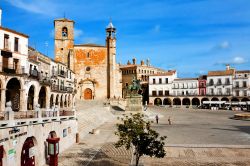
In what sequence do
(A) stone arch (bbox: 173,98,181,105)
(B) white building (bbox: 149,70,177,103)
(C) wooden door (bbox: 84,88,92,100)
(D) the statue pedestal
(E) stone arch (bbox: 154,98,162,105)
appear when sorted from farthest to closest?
(E) stone arch (bbox: 154,98,162,105) < (B) white building (bbox: 149,70,177,103) < (A) stone arch (bbox: 173,98,181,105) < (C) wooden door (bbox: 84,88,92,100) < (D) the statue pedestal

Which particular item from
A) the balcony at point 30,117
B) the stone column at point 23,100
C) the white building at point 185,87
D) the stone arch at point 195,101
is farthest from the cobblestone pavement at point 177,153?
the stone arch at point 195,101

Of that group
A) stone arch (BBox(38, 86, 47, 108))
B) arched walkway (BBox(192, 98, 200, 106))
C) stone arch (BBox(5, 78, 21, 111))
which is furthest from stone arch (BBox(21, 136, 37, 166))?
arched walkway (BBox(192, 98, 200, 106))

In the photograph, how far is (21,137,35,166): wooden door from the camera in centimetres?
1382

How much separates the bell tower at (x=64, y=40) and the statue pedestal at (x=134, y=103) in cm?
1941

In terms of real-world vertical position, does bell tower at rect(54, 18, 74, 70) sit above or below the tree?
above

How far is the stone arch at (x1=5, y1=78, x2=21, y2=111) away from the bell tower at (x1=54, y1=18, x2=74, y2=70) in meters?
32.4

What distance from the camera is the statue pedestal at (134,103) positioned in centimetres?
4673

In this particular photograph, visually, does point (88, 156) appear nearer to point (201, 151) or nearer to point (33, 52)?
point (201, 151)

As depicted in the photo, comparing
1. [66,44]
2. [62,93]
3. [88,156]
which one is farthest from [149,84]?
[88,156]

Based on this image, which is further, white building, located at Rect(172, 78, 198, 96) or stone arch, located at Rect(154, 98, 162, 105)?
stone arch, located at Rect(154, 98, 162, 105)

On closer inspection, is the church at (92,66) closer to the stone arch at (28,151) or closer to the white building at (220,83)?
the white building at (220,83)

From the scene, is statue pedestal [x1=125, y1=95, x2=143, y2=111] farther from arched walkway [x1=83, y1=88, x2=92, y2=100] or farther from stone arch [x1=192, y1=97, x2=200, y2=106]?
stone arch [x1=192, y1=97, x2=200, y2=106]

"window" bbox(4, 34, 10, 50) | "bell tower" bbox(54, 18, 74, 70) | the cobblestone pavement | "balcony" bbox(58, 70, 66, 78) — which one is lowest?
the cobblestone pavement

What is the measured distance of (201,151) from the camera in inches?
776
